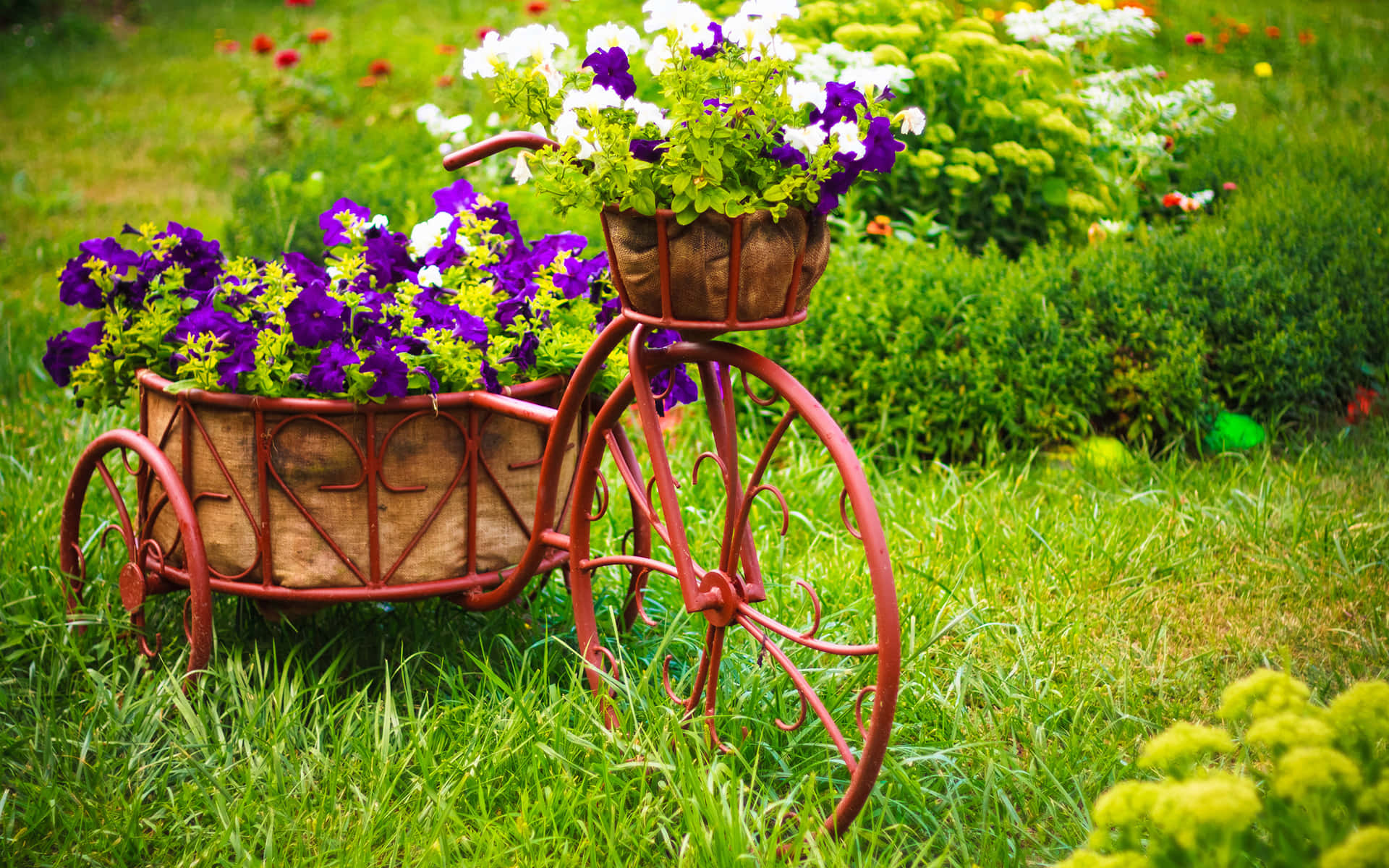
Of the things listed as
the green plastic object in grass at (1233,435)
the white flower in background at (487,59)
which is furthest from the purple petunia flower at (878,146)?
the green plastic object in grass at (1233,435)

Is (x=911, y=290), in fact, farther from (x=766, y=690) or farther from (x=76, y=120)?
(x=76, y=120)

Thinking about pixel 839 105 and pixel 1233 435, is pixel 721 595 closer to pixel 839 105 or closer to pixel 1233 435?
pixel 839 105

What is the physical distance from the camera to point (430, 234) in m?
2.45

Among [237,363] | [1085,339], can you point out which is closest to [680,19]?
[237,363]

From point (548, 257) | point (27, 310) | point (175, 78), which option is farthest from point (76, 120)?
point (548, 257)

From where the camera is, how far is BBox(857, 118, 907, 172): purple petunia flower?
5.24 ft

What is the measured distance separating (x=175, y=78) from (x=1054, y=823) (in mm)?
10388

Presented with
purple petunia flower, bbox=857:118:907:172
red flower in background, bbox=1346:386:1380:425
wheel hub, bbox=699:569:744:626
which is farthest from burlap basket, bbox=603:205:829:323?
red flower in background, bbox=1346:386:1380:425

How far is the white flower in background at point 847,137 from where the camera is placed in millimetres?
1569

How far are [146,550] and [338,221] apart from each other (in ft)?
2.77

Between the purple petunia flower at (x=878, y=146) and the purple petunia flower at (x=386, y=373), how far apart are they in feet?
3.29

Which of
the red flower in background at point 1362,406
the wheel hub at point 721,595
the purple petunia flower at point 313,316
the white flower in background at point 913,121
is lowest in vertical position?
the red flower in background at point 1362,406

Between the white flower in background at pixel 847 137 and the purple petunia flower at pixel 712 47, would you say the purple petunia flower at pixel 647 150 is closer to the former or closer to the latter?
the purple petunia flower at pixel 712 47

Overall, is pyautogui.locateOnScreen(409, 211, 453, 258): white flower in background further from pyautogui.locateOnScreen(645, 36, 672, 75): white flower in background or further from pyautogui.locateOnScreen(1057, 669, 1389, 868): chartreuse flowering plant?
pyautogui.locateOnScreen(1057, 669, 1389, 868): chartreuse flowering plant
